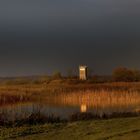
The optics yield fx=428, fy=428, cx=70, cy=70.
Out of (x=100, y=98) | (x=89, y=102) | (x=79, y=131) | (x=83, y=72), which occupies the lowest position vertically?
(x=79, y=131)

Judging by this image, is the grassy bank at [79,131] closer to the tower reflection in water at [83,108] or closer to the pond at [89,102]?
the tower reflection in water at [83,108]

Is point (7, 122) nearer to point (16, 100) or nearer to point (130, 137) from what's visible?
point (130, 137)

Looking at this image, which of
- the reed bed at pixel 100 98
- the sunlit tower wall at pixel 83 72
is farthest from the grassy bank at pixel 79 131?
the sunlit tower wall at pixel 83 72

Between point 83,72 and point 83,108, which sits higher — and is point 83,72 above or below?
above

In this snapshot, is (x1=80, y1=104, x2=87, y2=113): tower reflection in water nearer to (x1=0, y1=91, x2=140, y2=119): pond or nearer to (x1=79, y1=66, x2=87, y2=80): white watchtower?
(x1=0, y1=91, x2=140, y2=119): pond

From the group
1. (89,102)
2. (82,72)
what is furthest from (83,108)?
(82,72)

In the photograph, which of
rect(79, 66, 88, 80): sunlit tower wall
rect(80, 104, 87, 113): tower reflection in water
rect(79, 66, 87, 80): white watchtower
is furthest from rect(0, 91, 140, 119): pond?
rect(79, 66, 88, 80): sunlit tower wall

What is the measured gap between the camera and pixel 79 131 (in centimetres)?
1266

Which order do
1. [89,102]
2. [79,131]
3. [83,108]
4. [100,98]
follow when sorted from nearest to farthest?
[79,131] → [83,108] → [89,102] → [100,98]

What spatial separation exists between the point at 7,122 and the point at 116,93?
1665 centimetres

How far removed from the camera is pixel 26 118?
1611cm

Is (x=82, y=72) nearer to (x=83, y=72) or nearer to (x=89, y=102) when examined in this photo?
(x=83, y=72)

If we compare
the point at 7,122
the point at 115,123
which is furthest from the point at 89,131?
the point at 7,122

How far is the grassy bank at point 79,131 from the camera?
450 inches
